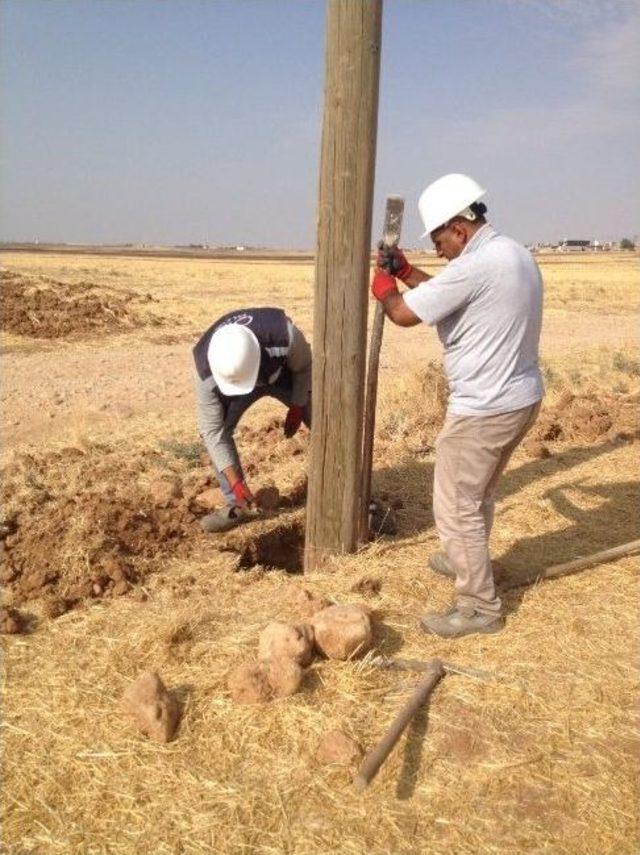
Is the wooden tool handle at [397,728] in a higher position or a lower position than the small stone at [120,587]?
higher

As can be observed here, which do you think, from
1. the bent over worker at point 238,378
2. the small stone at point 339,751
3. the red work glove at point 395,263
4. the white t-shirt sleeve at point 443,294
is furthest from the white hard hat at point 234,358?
the small stone at point 339,751

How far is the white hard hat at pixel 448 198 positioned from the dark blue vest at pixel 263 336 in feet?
5.09

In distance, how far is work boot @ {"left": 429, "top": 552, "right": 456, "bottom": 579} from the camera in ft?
13.7

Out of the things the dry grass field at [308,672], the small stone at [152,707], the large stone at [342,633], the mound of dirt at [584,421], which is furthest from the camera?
the mound of dirt at [584,421]

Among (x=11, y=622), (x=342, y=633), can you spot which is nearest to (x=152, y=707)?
(x=342, y=633)

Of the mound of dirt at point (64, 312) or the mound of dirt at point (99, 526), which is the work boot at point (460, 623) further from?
the mound of dirt at point (64, 312)

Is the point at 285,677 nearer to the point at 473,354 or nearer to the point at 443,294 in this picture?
the point at 473,354

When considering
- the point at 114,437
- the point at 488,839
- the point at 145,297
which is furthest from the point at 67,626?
the point at 145,297

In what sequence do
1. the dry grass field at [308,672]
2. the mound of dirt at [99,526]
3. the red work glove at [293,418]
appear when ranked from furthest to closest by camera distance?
the red work glove at [293,418] → the mound of dirt at [99,526] → the dry grass field at [308,672]

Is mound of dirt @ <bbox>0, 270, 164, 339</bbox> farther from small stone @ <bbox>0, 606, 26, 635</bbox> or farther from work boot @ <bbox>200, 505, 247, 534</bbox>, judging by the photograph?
small stone @ <bbox>0, 606, 26, 635</bbox>

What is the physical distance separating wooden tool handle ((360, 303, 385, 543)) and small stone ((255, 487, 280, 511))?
2.89 ft

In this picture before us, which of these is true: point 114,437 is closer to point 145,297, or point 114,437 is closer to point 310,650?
point 310,650

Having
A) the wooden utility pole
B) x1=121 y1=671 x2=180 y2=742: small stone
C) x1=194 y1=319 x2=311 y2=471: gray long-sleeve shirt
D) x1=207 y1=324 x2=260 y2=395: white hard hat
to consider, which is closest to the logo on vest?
x1=207 y1=324 x2=260 y2=395: white hard hat

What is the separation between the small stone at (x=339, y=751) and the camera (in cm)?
271
